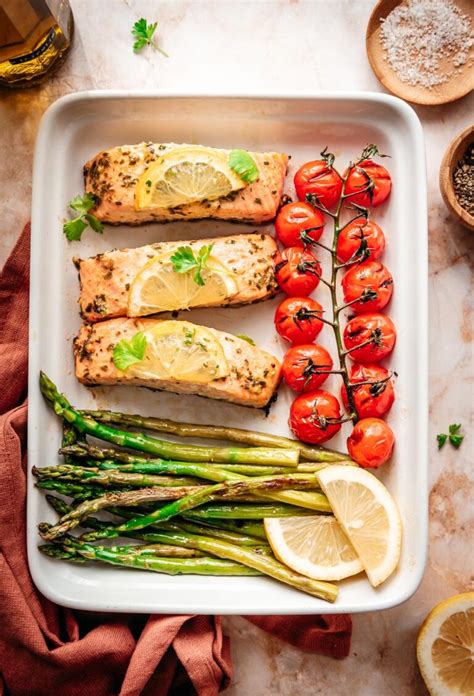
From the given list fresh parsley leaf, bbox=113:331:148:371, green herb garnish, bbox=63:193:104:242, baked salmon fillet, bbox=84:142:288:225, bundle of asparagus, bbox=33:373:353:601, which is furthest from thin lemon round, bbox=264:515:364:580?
green herb garnish, bbox=63:193:104:242

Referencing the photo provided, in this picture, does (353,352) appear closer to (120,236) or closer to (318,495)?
(318,495)

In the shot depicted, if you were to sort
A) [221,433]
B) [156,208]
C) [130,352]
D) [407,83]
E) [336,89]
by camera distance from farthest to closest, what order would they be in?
[336,89], [407,83], [221,433], [156,208], [130,352]

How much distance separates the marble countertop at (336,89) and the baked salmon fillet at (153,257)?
0.79m

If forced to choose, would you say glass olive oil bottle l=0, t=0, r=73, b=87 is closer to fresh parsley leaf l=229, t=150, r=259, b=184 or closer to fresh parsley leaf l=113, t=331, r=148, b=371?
fresh parsley leaf l=229, t=150, r=259, b=184

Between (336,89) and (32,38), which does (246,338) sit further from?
(32,38)

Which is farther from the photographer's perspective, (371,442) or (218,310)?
(218,310)

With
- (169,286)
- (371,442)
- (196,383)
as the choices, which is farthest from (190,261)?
(371,442)

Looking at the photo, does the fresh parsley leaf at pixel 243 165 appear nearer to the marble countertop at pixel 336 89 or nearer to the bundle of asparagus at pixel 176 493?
the marble countertop at pixel 336 89

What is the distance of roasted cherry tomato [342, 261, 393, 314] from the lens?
468 cm

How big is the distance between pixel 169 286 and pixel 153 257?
0.24 meters

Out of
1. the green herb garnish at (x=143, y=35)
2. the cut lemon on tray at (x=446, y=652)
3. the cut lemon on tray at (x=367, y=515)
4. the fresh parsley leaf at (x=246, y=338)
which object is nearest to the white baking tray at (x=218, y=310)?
the fresh parsley leaf at (x=246, y=338)

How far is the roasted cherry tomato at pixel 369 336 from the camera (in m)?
4.67

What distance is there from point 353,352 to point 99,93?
2296mm

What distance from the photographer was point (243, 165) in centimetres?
460
